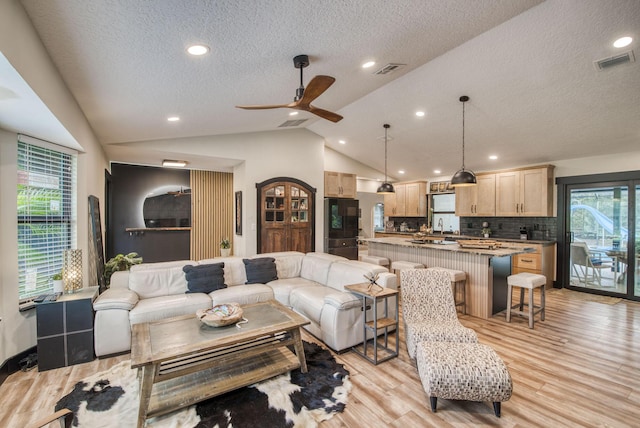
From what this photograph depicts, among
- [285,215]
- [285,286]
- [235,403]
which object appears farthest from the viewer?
[285,215]

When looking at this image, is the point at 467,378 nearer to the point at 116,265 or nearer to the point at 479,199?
the point at 116,265

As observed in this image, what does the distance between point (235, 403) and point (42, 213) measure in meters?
2.76

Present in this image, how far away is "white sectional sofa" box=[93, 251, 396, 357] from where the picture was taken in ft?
10.1

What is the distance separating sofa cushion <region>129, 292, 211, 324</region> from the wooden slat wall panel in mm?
4252

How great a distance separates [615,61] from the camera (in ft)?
10.5

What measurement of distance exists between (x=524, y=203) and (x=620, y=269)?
71.3 inches

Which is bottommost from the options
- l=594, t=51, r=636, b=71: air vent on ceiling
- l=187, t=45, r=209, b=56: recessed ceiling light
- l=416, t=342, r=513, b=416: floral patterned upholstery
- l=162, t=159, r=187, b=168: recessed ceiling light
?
l=416, t=342, r=513, b=416: floral patterned upholstery

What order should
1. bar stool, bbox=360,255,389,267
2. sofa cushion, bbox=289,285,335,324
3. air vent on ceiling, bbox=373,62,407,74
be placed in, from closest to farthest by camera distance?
air vent on ceiling, bbox=373,62,407,74
sofa cushion, bbox=289,285,335,324
bar stool, bbox=360,255,389,267

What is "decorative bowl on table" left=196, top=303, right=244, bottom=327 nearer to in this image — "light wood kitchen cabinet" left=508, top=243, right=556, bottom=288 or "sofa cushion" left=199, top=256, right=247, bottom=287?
"sofa cushion" left=199, top=256, right=247, bottom=287

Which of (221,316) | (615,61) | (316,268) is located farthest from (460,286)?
(221,316)

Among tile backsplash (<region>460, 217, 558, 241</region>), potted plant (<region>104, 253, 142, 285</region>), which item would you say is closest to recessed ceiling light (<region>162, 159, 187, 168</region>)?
potted plant (<region>104, 253, 142, 285</region>)

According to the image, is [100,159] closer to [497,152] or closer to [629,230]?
[497,152]

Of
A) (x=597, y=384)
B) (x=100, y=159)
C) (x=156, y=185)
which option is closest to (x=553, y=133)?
(x=597, y=384)

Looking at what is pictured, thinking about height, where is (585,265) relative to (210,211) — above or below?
below
